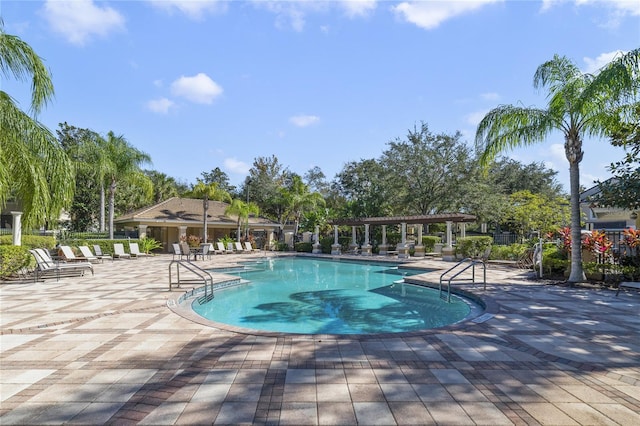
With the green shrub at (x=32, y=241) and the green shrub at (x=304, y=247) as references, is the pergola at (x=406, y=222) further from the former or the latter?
the green shrub at (x=32, y=241)

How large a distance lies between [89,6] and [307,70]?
22.3 ft

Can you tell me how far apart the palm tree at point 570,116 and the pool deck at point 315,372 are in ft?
19.5

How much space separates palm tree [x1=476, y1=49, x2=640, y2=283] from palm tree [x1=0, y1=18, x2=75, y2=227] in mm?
12352

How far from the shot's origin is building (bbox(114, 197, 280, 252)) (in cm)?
2853

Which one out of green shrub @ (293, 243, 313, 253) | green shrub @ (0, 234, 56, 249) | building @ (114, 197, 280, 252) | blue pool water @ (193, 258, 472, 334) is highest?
building @ (114, 197, 280, 252)

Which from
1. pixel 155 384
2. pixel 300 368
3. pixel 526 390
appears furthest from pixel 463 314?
pixel 155 384

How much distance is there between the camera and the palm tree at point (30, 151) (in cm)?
802

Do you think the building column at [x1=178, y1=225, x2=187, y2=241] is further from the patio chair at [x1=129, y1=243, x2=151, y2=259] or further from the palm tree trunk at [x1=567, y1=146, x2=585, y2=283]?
the palm tree trunk at [x1=567, y1=146, x2=585, y2=283]

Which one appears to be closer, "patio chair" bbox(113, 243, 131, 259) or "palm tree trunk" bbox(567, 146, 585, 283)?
"palm tree trunk" bbox(567, 146, 585, 283)

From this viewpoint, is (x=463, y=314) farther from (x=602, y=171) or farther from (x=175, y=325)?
(x=602, y=171)

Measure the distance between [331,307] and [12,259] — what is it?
414 inches

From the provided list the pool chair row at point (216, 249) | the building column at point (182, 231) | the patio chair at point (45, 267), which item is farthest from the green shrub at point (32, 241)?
the building column at point (182, 231)

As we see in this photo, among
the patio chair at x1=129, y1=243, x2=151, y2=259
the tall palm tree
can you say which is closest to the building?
the tall palm tree

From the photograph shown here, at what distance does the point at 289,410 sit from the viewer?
10.0ft
